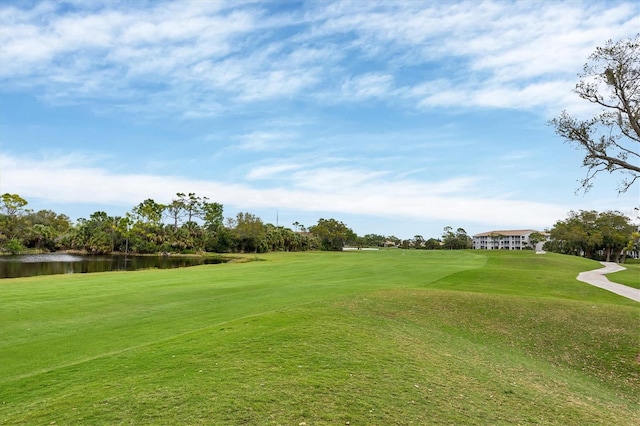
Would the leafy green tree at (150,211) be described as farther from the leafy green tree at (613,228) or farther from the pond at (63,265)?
the leafy green tree at (613,228)

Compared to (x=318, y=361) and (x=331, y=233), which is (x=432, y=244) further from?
(x=318, y=361)

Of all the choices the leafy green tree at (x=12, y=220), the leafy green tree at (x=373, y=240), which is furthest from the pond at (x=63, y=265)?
the leafy green tree at (x=373, y=240)

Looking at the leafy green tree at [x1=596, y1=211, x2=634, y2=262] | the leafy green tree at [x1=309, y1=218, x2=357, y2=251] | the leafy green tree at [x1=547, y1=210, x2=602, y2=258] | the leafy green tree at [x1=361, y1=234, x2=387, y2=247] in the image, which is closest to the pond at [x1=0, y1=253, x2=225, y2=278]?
the leafy green tree at [x1=309, y1=218, x2=357, y2=251]

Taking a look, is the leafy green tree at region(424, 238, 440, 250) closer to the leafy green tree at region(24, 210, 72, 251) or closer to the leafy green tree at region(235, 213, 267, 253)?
the leafy green tree at region(235, 213, 267, 253)

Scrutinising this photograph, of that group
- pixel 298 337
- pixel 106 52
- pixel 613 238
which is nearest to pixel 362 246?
pixel 613 238

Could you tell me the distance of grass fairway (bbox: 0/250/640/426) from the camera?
17.7ft

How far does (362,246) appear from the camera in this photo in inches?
6142

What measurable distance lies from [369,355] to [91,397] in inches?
198

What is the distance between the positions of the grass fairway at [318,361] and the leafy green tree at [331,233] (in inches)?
4117

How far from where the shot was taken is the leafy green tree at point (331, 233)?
121438 millimetres

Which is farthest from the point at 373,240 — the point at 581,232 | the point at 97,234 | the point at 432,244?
the point at 97,234

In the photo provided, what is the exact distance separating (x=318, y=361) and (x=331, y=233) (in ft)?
376

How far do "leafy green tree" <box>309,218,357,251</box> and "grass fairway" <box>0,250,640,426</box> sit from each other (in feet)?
343

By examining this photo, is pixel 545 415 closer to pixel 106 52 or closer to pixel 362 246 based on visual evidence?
pixel 106 52
